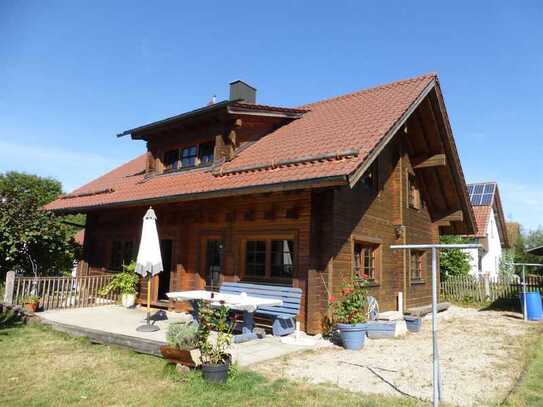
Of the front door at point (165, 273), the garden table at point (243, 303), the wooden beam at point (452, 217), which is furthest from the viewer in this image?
the wooden beam at point (452, 217)

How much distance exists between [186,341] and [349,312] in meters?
3.41

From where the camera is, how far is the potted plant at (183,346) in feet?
18.4

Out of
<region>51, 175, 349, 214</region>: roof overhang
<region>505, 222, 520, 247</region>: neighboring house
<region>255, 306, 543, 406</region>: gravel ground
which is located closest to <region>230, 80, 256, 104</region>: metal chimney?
<region>51, 175, 349, 214</region>: roof overhang

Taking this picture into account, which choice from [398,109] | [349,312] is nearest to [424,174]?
[398,109]

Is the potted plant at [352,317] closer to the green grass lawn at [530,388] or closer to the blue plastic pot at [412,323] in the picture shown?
the blue plastic pot at [412,323]

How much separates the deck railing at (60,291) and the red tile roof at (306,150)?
95.5 inches

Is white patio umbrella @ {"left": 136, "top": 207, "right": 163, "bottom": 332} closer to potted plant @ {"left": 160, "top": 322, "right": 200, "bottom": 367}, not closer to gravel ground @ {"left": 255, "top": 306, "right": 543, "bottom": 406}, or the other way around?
potted plant @ {"left": 160, "top": 322, "right": 200, "bottom": 367}

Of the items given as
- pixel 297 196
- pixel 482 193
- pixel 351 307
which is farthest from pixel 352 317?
pixel 482 193

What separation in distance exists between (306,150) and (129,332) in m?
5.38

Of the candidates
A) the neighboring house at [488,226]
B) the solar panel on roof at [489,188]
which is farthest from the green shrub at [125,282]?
the solar panel on roof at [489,188]

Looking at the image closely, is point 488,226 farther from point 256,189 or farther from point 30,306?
point 30,306

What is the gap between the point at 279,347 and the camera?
7473 mm

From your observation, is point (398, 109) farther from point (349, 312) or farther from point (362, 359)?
point (362, 359)

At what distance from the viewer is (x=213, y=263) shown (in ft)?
35.1
